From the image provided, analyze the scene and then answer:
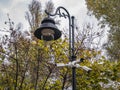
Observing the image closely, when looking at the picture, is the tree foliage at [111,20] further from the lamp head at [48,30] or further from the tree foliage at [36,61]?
the lamp head at [48,30]

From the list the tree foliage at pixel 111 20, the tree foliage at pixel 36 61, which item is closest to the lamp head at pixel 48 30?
the tree foliage at pixel 36 61

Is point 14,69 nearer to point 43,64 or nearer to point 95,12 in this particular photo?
point 43,64

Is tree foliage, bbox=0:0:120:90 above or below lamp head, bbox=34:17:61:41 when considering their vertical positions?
below

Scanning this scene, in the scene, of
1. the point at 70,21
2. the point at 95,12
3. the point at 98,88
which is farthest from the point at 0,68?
the point at 95,12

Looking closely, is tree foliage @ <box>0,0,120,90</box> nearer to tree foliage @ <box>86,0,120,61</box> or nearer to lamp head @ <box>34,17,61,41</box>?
lamp head @ <box>34,17,61,41</box>

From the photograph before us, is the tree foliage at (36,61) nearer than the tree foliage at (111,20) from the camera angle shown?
Yes

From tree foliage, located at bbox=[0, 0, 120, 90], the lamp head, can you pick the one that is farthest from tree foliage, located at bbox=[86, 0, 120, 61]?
the lamp head

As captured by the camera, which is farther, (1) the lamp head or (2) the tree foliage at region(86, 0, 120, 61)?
(2) the tree foliage at region(86, 0, 120, 61)

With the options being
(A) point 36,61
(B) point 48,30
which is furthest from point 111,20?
(B) point 48,30

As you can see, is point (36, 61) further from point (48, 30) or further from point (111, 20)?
point (111, 20)

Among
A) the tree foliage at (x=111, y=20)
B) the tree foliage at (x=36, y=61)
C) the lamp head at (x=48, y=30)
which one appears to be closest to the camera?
the lamp head at (x=48, y=30)

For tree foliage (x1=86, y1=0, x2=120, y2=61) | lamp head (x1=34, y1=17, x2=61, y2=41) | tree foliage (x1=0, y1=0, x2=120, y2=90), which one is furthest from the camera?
tree foliage (x1=86, y1=0, x2=120, y2=61)

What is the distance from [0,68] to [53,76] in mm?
1601

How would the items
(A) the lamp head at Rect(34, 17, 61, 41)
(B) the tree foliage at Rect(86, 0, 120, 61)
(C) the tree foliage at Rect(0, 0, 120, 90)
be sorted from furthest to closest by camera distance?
(B) the tree foliage at Rect(86, 0, 120, 61) → (C) the tree foliage at Rect(0, 0, 120, 90) → (A) the lamp head at Rect(34, 17, 61, 41)
